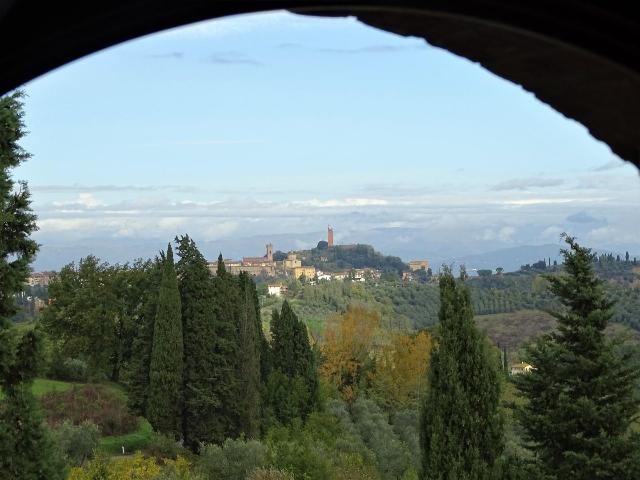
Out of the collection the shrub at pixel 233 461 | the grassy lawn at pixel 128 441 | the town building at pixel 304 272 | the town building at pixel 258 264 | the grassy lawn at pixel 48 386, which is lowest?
the grassy lawn at pixel 128 441

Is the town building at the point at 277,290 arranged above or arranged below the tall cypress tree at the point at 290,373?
above

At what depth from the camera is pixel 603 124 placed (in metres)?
1.50

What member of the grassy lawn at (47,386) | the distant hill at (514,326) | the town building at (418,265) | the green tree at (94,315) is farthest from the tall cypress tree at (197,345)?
the town building at (418,265)

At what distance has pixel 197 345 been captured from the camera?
2217cm

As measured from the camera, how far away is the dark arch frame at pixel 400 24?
112 cm

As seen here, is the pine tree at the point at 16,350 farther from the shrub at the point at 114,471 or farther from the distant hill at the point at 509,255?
the distant hill at the point at 509,255

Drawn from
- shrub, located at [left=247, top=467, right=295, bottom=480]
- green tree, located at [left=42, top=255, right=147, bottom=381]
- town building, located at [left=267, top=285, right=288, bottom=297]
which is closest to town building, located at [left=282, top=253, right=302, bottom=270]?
town building, located at [left=267, top=285, right=288, bottom=297]

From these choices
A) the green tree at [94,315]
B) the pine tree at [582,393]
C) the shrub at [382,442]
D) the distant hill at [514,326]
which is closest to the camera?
the pine tree at [582,393]

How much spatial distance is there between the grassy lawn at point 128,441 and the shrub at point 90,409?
22 centimetres

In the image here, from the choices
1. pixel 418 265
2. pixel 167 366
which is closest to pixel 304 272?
pixel 418 265

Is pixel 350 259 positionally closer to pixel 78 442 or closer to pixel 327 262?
pixel 327 262

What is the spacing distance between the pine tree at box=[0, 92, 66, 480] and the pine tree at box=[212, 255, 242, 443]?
1195cm

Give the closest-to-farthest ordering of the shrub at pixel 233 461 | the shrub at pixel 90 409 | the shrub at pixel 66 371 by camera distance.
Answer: the shrub at pixel 233 461, the shrub at pixel 90 409, the shrub at pixel 66 371

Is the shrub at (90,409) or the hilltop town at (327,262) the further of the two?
the hilltop town at (327,262)
